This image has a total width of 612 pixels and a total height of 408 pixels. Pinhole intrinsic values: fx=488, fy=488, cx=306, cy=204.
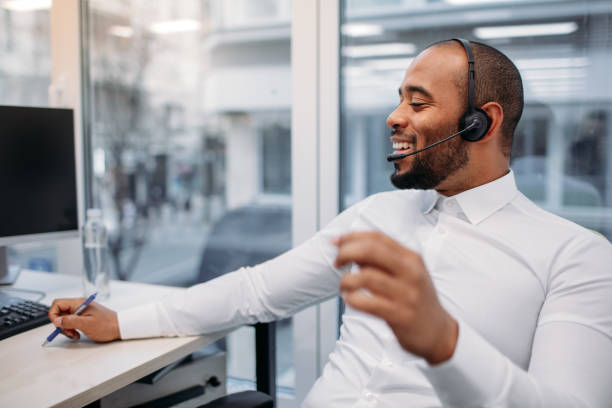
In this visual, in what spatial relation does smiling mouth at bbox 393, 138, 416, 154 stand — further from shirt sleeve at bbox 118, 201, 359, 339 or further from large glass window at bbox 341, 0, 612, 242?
large glass window at bbox 341, 0, 612, 242

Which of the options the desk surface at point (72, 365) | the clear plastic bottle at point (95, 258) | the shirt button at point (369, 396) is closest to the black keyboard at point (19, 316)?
the desk surface at point (72, 365)

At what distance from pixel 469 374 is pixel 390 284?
0.18 m

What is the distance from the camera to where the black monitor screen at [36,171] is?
4.37 feet

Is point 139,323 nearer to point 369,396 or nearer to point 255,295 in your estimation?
point 255,295

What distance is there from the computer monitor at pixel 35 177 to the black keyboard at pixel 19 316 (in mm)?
226

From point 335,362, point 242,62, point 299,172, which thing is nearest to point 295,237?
point 299,172

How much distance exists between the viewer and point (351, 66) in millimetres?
1563

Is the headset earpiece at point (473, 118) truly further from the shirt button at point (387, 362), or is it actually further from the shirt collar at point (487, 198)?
the shirt button at point (387, 362)

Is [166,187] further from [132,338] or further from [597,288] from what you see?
[597,288]

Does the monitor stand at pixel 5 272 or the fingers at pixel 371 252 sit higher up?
the fingers at pixel 371 252

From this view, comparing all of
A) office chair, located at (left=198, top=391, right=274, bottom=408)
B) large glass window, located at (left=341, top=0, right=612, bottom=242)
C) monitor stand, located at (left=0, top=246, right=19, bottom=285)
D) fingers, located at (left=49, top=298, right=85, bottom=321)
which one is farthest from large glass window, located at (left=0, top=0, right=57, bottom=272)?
office chair, located at (left=198, top=391, right=274, bottom=408)

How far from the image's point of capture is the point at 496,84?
1025 millimetres

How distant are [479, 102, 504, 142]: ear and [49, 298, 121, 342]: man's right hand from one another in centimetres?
90

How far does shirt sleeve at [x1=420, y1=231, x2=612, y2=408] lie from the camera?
1.95 feet
